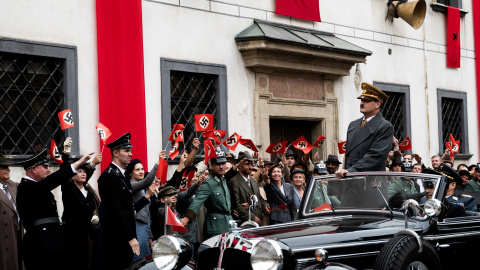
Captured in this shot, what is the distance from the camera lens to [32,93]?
34.9 feet

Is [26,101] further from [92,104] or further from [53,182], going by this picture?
[53,182]

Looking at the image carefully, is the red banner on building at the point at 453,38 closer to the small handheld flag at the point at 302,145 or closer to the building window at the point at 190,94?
the small handheld flag at the point at 302,145

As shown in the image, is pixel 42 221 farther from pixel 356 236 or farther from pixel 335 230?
pixel 356 236

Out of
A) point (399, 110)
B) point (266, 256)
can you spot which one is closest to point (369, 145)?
point (266, 256)

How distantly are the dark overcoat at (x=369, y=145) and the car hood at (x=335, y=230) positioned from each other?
0.87 metres

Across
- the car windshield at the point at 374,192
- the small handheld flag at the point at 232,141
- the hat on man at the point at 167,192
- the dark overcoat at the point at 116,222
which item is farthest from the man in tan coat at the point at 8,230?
the small handheld flag at the point at 232,141

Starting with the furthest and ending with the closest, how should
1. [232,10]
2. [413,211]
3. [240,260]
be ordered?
[232,10] → [413,211] → [240,260]

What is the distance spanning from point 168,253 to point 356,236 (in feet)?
5.04

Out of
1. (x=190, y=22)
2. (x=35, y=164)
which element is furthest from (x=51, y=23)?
(x=35, y=164)

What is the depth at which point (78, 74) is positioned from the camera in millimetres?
11023

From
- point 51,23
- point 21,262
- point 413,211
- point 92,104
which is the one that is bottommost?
point 21,262

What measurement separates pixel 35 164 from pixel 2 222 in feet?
2.66

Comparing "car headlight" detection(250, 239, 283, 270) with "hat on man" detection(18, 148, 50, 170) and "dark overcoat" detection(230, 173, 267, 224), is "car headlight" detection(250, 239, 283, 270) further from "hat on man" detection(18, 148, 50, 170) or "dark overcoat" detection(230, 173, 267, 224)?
"dark overcoat" detection(230, 173, 267, 224)

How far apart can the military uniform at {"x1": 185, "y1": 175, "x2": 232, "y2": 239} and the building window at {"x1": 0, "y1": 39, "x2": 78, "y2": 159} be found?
8.11 feet
